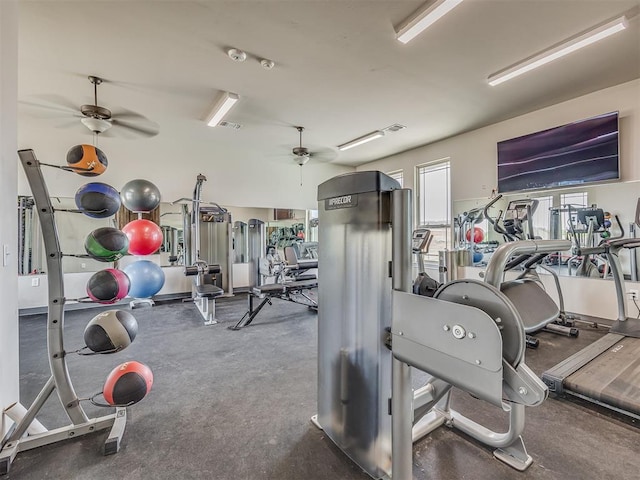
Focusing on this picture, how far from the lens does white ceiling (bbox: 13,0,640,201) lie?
243cm

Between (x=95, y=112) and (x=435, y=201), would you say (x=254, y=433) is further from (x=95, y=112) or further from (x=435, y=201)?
(x=435, y=201)

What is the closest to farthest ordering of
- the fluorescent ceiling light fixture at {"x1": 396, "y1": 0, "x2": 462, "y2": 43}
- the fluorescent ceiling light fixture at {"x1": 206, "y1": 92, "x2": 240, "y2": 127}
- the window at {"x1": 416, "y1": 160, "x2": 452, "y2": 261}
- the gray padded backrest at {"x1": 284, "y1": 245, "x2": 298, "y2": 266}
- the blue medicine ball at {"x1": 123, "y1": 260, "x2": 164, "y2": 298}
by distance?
the fluorescent ceiling light fixture at {"x1": 396, "y1": 0, "x2": 462, "y2": 43} < the blue medicine ball at {"x1": 123, "y1": 260, "x2": 164, "y2": 298} < the fluorescent ceiling light fixture at {"x1": 206, "y1": 92, "x2": 240, "y2": 127} < the gray padded backrest at {"x1": 284, "y1": 245, "x2": 298, "y2": 266} < the window at {"x1": 416, "y1": 160, "x2": 452, "y2": 261}

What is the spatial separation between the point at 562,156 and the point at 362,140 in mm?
3077

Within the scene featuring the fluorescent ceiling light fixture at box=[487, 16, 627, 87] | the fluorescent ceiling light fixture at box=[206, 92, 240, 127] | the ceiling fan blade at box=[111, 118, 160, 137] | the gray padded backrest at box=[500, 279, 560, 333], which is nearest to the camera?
the gray padded backrest at box=[500, 279, 560, 333]

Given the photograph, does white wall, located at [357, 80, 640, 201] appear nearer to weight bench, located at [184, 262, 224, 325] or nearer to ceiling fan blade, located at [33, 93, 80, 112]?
weight bench, located at [184, 262, 224, 325]

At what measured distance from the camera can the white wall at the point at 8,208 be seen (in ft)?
5.48

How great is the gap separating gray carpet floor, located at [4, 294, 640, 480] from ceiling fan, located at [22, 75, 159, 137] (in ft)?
9.01

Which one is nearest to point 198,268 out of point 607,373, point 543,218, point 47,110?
point 47,110

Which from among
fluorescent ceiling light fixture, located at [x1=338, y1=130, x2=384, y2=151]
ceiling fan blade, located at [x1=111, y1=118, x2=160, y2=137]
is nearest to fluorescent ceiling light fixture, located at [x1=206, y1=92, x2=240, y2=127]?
ceiling fan blade, located at [x1=111, y1=118, x2=160, y2=137]

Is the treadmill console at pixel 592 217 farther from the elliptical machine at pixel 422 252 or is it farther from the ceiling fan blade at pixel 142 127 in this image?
the ceiling fan blade at pixel 142 127

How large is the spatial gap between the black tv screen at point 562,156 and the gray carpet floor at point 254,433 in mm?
2440

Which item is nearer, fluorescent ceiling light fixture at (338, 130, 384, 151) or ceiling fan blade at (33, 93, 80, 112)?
ceiling fan blade at (33, 93, 80, 112)

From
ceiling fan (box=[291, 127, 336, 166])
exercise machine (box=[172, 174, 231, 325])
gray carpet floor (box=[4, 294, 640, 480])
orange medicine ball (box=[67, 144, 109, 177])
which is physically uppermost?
ceiling fan (box=[291, 127, 336, 166])

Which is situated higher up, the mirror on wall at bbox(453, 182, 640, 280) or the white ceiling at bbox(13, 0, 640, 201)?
the white ceiling at bbox(13, 0, 640, 201)
